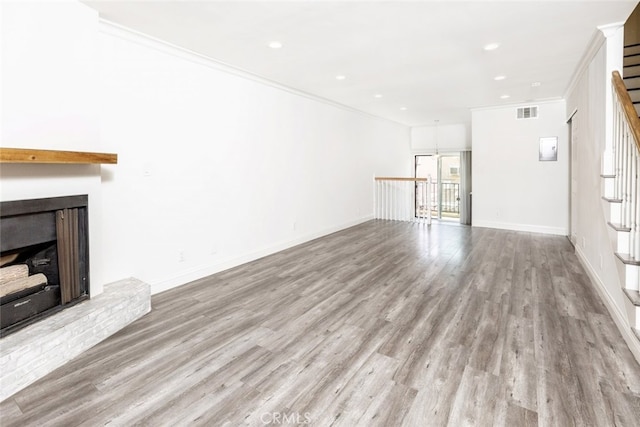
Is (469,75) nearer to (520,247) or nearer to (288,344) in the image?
(520,247)

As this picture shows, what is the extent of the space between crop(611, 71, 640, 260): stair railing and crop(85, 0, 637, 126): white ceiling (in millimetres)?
895

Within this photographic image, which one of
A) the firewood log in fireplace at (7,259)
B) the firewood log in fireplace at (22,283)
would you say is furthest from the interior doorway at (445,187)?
the firewood log in fireplace at (7,259)

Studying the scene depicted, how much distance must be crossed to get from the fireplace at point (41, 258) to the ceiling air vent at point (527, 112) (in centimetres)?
772

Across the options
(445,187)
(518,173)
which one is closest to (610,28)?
(518,173)

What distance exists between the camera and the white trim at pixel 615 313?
234 cm

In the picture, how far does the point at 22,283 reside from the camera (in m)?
2.34

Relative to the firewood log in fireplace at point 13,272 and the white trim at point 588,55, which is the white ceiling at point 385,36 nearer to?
the white trim at point 588,55

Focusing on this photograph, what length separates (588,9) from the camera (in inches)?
116

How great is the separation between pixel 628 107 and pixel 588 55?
1.92 metres

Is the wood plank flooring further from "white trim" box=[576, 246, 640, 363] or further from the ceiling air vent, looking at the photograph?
the ceiling air vent

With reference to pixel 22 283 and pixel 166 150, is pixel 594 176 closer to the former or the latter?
pixel 166 150

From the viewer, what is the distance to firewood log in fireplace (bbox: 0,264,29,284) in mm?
2250

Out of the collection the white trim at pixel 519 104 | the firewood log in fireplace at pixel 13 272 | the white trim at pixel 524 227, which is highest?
the white trim at pixel 519 104

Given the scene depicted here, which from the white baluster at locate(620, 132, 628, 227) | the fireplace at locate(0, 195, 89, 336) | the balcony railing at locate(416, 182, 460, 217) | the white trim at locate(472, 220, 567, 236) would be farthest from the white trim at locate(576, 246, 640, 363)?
the balcony railing at locate(416, 182, 460, 217)
